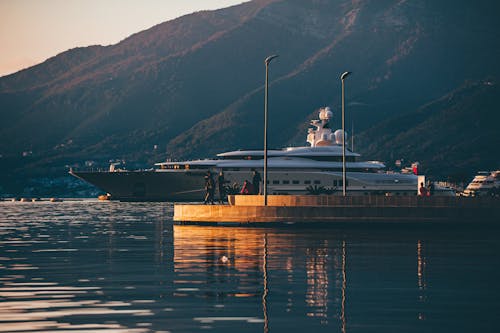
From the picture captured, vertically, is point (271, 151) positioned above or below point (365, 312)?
above

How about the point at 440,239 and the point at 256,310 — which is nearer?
the point at 256,310

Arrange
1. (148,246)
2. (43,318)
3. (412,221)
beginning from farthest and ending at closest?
1. (412,221)
2. (148,246)
3. (43,318)

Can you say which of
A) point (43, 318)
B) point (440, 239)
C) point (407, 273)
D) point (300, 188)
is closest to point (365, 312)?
point (43, 318)

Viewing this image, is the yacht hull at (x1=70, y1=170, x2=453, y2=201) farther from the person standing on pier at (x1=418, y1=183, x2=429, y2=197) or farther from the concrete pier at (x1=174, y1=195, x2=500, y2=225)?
the concrete pier at (x1=174, y1=195, x2=500, y2=225)

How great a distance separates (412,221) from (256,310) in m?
37.5

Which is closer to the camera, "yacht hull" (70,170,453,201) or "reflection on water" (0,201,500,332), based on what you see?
"reflection on water" (0,201,500,332)

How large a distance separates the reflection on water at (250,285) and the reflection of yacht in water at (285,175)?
318ft

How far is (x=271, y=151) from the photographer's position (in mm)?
158750

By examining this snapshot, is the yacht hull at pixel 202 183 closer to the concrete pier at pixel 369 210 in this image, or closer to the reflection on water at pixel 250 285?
A: the concrete pier at pixel 369 210

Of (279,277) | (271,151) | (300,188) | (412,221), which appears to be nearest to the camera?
(279,277)

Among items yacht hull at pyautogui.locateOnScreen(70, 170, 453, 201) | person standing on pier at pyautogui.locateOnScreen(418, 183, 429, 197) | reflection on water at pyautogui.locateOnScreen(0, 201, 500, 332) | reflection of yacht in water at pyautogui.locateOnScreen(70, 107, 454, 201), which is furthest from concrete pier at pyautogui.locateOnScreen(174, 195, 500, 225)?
reflection of yacht in water at pyautogui.locateOnScreen(70, 107, 454, 201)

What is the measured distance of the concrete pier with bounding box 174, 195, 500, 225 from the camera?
2339 inches

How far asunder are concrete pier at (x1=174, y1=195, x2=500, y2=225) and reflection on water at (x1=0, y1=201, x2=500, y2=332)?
33.7 feet

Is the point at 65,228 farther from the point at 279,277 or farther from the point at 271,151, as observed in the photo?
the point at 271,151
